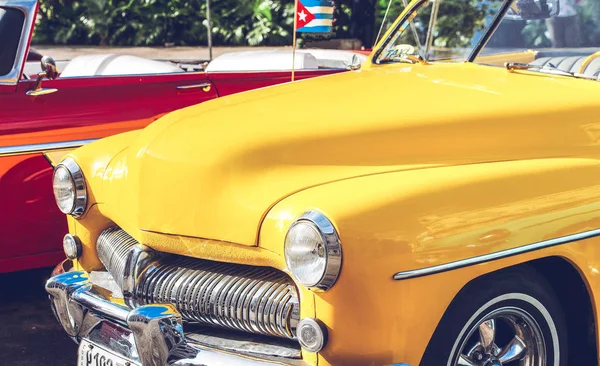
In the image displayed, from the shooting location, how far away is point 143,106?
4.70 metres

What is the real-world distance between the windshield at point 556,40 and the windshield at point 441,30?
0.30ft

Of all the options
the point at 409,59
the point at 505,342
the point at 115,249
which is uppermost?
the point at 409,59

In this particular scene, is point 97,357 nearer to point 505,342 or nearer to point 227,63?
point 505,342

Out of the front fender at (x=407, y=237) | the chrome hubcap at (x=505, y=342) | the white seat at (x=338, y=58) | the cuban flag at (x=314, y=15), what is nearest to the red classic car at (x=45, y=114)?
the cuban flag at (x=314, y=15)

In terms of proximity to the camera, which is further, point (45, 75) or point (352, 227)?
point (45, 75)

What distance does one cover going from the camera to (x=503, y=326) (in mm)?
2754

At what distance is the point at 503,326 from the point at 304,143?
0.89 meters

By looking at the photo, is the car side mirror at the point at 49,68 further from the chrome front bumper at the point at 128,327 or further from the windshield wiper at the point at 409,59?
the windshield wiper at the point at 409,59

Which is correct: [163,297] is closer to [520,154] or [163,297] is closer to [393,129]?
[393,129]

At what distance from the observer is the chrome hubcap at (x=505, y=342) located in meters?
2.62

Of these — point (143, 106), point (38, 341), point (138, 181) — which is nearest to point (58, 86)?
point (143, 106)

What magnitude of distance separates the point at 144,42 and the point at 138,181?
13.6 m

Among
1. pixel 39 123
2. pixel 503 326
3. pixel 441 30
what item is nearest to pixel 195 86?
pixel 39 123

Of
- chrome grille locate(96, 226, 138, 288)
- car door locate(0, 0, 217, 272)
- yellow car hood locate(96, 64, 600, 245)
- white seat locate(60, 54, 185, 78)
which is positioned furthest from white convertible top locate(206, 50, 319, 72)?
chrome grille locate(96, 226, 138, 288)
